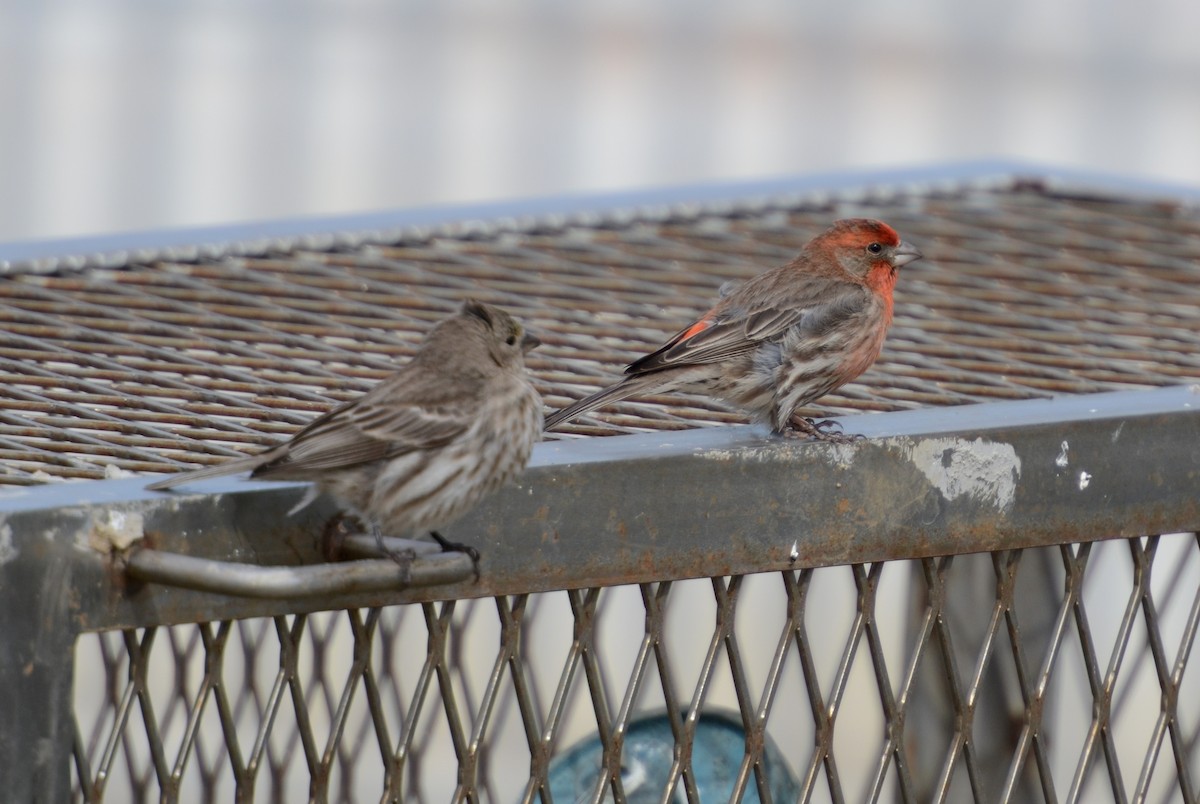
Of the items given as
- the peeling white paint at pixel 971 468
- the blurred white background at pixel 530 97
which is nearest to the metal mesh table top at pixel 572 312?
the peeling white paint at pixel 971 468

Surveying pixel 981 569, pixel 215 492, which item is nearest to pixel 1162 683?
pixel 981 569

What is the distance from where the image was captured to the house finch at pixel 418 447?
8.96 feet

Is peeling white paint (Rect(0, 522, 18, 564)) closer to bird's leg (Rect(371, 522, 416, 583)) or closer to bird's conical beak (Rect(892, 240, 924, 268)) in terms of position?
bird's leg (Rect(371, 522, 416, 583))

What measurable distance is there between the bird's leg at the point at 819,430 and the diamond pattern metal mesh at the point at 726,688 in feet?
0.66

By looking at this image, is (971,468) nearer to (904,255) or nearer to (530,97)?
(904,255)

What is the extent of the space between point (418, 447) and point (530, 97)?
7.75 meters

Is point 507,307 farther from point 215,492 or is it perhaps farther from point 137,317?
point 215,492

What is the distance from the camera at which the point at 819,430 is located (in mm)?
3365

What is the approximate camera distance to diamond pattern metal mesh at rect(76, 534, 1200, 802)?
2699mm

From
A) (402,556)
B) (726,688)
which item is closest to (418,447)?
(402,556)

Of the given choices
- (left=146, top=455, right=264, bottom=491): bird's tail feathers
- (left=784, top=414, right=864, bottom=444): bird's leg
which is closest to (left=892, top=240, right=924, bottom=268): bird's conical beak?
(left=784, top=414, right=864, bottom=444): bird's leg

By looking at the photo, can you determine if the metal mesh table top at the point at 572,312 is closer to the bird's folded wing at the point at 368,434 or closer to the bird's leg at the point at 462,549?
the bird's folded wing at the point at 368,434

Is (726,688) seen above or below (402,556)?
below

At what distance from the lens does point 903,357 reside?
4344mm
